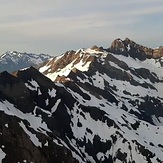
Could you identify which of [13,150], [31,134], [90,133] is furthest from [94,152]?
[13,150]

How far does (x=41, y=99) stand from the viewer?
179 m

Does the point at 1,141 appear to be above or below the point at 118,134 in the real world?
above

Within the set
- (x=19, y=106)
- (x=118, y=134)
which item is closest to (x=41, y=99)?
(x=19, y=106)

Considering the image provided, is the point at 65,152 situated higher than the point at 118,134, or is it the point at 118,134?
the point at 65,152

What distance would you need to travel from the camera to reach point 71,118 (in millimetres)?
183000

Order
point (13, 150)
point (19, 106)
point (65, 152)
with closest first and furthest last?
point (13, 150), point (65, 152), point (19, 106)

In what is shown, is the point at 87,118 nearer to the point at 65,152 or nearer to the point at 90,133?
the point at 90,133

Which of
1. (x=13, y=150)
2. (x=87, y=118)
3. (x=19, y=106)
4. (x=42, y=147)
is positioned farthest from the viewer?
(x=87, y=118)

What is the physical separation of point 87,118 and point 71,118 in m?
9.79

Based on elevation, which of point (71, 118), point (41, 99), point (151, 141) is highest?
point (41, 99)

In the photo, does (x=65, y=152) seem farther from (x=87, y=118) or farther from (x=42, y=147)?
(x=87, y=118)

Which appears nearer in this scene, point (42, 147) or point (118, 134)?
point (42, 147)

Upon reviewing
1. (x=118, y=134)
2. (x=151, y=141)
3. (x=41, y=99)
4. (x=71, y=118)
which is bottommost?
(x=151, y=141)

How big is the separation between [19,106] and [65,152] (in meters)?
37.9
